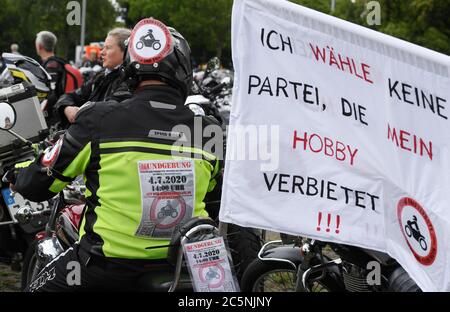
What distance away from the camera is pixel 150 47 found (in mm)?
3016

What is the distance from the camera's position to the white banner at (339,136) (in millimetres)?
2982

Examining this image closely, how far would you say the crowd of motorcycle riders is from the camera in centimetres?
289

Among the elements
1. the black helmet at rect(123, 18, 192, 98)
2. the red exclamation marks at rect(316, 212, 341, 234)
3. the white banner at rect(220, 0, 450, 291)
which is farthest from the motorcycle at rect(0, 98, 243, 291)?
the black helmet at rect(123, 18, 192, 98)

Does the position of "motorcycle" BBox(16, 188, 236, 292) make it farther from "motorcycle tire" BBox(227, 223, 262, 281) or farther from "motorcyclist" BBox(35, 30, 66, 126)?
"motorcyclist" BBox(35, 30, 66, 126)

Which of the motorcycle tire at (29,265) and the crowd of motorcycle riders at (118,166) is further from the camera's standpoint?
the motorcycle tire at (29,265)

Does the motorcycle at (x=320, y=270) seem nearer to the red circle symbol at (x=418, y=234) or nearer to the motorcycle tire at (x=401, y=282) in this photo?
the motorcycle tire at (x=401, y=282)

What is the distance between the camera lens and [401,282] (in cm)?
368

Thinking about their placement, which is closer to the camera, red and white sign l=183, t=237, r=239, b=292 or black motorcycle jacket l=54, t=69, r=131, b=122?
red and white sign l=183, t=237, r=239, b=292

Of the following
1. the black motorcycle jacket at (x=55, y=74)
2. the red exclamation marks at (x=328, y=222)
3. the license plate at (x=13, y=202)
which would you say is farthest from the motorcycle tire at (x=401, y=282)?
the black motorcycle jacket at (x=55, y=74)

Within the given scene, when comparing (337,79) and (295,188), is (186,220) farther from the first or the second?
(337,79)

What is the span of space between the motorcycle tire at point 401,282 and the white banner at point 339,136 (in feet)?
2.14

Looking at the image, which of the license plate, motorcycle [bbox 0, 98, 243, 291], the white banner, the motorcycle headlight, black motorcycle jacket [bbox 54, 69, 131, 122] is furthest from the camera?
the motorcycle headlight

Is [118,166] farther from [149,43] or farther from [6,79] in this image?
[6,79]

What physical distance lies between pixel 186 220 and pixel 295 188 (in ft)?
1.56
